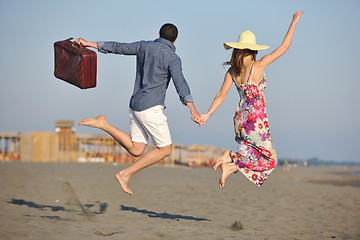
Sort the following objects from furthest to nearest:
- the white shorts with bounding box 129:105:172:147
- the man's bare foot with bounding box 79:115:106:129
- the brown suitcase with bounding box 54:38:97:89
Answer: the brown suitcase with bounding box 54:38:97:89 < the man's bare foot with bounding box 79:115:106:129 < the white shorts with bounding box 129:105:172:147

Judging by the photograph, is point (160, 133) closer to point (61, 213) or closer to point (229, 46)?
point (229, 46)

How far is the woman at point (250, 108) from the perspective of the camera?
4.64m

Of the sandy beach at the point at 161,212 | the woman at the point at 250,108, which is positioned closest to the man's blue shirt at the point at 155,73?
the woman at the point at 250,108

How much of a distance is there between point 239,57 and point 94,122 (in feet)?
5.85

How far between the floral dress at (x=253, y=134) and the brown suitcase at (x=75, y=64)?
1.68 metres

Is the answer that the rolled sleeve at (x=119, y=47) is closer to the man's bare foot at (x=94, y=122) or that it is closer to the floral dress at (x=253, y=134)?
the man's bare foot at (x=94, y=122)

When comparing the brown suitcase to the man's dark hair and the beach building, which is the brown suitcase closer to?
the man's dark hair

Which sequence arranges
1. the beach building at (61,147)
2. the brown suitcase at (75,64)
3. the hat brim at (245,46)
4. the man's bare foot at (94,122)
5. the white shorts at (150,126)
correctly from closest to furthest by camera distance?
1. the hat brim at (245,46)
2. the white shorts at (150,126)
3. the man's bare foot at (94,122)
4. the brown suitcase at (75,64)
5. the beach building at (61,147)

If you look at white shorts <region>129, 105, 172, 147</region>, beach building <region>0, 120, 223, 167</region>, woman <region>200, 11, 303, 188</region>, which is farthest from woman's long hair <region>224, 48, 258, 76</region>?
beach building <region>0, 120, 223, 167</region>

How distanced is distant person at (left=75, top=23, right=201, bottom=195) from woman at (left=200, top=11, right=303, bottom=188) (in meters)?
0.50

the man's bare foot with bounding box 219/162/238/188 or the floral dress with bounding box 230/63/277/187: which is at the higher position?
the floral dress with bounding box 230/63/277/187

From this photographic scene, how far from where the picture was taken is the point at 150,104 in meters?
4.73

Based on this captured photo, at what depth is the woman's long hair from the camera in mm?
4680

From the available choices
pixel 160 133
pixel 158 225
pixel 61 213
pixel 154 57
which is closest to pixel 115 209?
pixel 61 213
